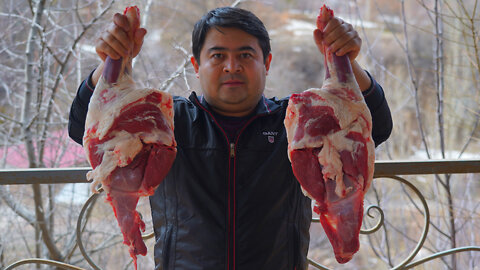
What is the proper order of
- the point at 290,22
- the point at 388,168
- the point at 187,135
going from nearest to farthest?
the point at 187,135, the point at 388,168, the point at 290,22

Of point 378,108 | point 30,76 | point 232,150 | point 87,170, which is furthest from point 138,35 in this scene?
point 30,76

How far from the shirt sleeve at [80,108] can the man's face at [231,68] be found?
30cm

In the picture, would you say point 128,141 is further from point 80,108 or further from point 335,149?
point 335,149

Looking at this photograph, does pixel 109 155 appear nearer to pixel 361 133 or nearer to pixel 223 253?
pixel 223 253

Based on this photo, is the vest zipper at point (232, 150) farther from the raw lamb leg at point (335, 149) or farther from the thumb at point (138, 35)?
the thumb at point (138, 35)

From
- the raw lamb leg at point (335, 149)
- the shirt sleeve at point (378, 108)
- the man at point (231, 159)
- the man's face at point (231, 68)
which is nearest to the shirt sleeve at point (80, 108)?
the man at point (231, 159)

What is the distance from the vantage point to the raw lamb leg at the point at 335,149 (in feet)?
3.22

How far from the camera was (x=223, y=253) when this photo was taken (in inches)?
43.9

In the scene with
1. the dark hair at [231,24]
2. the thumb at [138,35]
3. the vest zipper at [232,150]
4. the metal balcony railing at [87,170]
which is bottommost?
the metal balcony railing at [87,170]

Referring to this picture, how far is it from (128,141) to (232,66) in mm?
348

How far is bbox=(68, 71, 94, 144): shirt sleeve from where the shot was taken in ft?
3.96

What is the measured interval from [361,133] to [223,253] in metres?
0.44

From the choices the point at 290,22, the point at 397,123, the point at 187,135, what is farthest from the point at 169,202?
the point at 290,22

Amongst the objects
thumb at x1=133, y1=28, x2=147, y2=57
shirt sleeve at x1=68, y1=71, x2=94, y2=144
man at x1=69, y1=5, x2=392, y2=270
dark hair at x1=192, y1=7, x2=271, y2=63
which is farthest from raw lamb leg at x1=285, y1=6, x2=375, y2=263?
shirt sleeve at x1=68, y1=71, x2=94, y2=144
